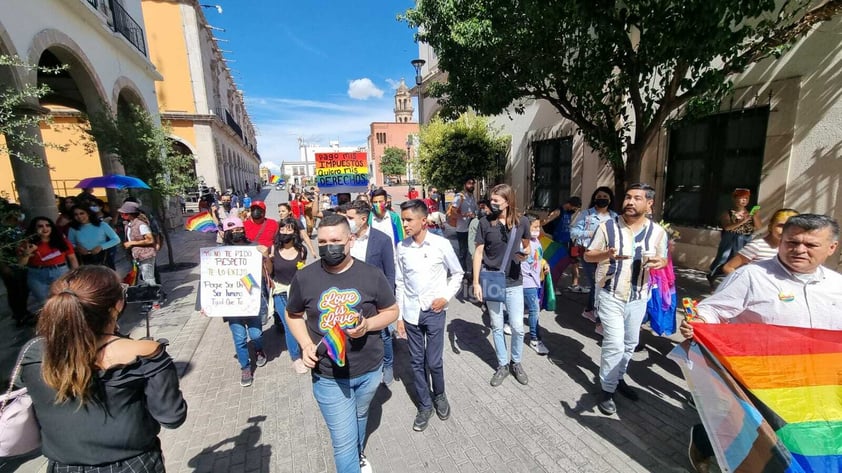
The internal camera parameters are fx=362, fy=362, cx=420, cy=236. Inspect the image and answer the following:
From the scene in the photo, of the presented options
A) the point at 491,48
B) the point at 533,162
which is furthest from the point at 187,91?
the point at 491,48

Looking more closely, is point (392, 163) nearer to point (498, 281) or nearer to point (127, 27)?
point (127, 27)

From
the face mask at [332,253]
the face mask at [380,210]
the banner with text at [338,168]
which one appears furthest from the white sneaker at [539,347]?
the banner with text at [338,168]

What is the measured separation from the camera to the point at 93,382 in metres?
1.50

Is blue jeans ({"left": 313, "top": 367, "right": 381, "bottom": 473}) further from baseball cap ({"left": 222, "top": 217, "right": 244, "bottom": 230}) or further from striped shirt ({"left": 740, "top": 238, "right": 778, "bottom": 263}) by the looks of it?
striped shirt ({"left": 740, "top": 238, "right": 778, "bottom": 263})

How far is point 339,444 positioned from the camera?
232 cm

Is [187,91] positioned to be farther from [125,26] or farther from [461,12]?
[461,12]

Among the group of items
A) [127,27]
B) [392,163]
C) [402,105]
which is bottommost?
[392,163]

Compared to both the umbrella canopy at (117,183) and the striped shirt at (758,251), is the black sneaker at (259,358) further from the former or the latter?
the umbrella canopy at (117,183)

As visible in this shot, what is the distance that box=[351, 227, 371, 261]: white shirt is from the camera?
13.7 ft

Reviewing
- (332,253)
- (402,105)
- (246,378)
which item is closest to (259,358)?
(246,378)

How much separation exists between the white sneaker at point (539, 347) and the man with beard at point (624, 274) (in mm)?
1164

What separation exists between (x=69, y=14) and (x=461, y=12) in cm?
1054

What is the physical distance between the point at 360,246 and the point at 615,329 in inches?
109

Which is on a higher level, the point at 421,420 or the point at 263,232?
the point at 263,232
